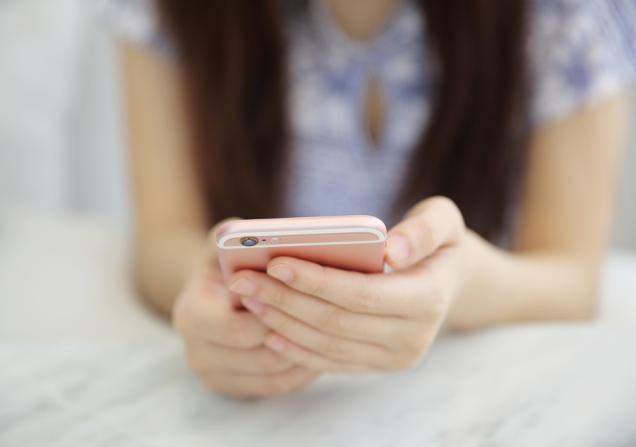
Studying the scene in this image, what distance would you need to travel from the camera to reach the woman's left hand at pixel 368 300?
0.39m

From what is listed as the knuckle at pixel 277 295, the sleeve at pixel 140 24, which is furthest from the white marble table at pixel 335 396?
the sleeve at pixel 140 24

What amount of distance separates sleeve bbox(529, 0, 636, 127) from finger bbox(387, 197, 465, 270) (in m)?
0.34

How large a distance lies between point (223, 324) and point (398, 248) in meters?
0.14

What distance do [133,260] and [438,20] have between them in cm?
46

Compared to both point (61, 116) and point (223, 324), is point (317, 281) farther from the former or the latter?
point (61, 116)

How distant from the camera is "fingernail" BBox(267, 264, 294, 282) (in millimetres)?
372

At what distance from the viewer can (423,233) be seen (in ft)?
1.33

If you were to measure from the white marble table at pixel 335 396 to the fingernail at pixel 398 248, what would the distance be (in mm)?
143

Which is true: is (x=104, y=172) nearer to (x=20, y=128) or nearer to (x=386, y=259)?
(x=20, y=128)

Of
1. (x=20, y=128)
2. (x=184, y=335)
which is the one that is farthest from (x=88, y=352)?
(x=20, y=128)

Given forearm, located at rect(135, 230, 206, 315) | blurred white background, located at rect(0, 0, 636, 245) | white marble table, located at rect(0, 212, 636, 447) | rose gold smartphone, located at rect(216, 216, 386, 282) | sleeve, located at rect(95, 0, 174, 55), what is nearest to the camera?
rose gold smartphone, located at rect(216, 216, 386, 282)

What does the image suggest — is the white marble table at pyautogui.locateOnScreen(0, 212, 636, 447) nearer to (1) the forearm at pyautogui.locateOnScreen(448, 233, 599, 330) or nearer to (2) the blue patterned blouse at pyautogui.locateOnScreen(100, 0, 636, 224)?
(1) the forearm at pyautogui.locateOnScreen(448, 233, 599, 330)

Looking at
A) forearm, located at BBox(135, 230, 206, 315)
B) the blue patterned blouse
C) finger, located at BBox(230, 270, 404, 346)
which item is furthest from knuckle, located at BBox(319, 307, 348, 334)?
the blue patterned blouse

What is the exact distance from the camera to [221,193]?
773mm
